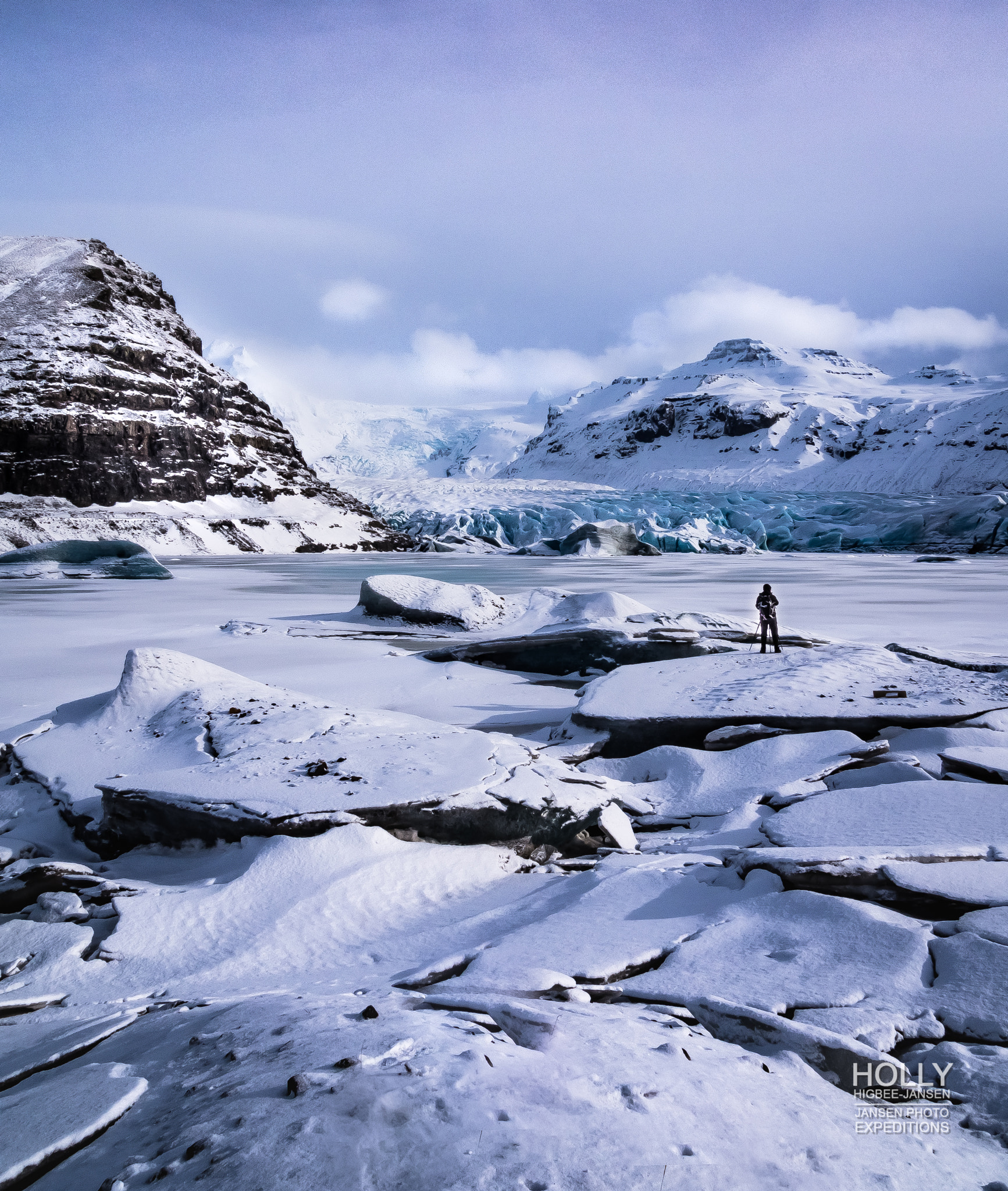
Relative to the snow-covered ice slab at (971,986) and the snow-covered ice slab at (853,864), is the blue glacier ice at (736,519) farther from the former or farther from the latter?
the snow-covered ice slab at (971,986)

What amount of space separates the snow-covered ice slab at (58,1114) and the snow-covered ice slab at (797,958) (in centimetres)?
104

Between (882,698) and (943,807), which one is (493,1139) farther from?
(882,698)

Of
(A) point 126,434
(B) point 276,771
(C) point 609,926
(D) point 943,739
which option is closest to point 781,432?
(A) point 126,434

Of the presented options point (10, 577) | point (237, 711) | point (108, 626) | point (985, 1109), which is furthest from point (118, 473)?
point (985, 1109)

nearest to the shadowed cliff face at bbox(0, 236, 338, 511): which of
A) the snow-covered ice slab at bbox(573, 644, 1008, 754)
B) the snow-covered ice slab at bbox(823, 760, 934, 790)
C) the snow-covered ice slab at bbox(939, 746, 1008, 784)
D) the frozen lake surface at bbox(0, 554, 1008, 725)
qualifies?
the frozen lake surface at bbox(0, 554, 1008, 725)

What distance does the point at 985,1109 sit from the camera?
4.27 feet

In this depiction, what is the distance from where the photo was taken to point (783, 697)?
391cm

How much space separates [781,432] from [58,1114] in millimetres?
105349

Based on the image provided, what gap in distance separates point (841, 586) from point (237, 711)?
1391 cm

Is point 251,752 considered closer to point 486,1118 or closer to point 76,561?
point 486,1118

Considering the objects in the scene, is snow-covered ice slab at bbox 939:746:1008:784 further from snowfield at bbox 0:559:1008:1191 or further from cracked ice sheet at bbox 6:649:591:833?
cracked ice sheet at bbox 6:649:591:833

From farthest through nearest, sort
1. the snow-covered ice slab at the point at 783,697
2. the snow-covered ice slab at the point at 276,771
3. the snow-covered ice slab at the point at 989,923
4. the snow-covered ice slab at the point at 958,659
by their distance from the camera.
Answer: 1. the snow-covered ice slab at the point at 958,659
2. the snow-covered ice slab at the point at 783,697
3. the snow-covered ice slab at the point at 276,771
4. the snow-covered ice slab at the point at 989,923

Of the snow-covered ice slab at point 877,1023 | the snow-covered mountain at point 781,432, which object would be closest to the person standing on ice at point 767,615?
the snow-covered ice slab at point 877,1023

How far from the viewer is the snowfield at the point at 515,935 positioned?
43.8 inches
